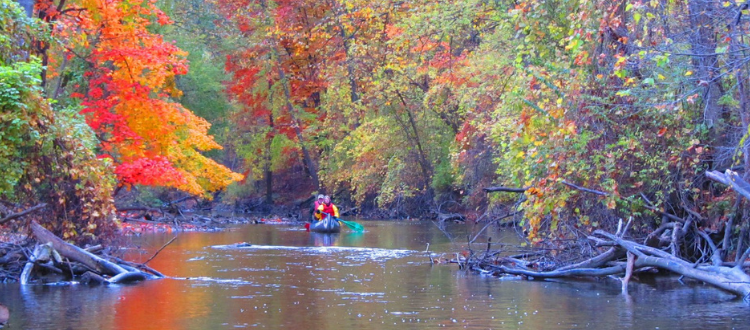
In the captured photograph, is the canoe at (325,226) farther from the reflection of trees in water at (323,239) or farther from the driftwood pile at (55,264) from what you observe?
the driftwood pile at (55,264)

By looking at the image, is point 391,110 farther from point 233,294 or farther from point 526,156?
point 233,294

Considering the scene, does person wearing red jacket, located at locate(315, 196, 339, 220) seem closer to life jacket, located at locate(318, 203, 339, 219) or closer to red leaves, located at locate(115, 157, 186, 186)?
life jacket, located at locate(318, 203, 339, 219)

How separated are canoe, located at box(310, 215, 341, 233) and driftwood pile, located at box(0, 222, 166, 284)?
14.2 meters

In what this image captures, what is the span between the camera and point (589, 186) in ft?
47.6

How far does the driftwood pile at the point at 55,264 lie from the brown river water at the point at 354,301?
0.40m

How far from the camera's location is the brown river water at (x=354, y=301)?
10.0 meters

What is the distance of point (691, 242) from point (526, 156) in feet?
9.83

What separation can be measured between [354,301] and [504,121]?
857cm

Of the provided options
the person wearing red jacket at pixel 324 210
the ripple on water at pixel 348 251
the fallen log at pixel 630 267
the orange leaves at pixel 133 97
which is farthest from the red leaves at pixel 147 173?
the fallen log at pixel 630 267

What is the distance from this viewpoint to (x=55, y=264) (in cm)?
1382

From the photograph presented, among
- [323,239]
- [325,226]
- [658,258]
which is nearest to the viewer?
[658,258]

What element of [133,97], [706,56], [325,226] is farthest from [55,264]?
[325,226]

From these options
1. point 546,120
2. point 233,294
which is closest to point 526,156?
point 546,120

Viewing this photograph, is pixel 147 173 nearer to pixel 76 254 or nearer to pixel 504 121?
pixel 504 121
